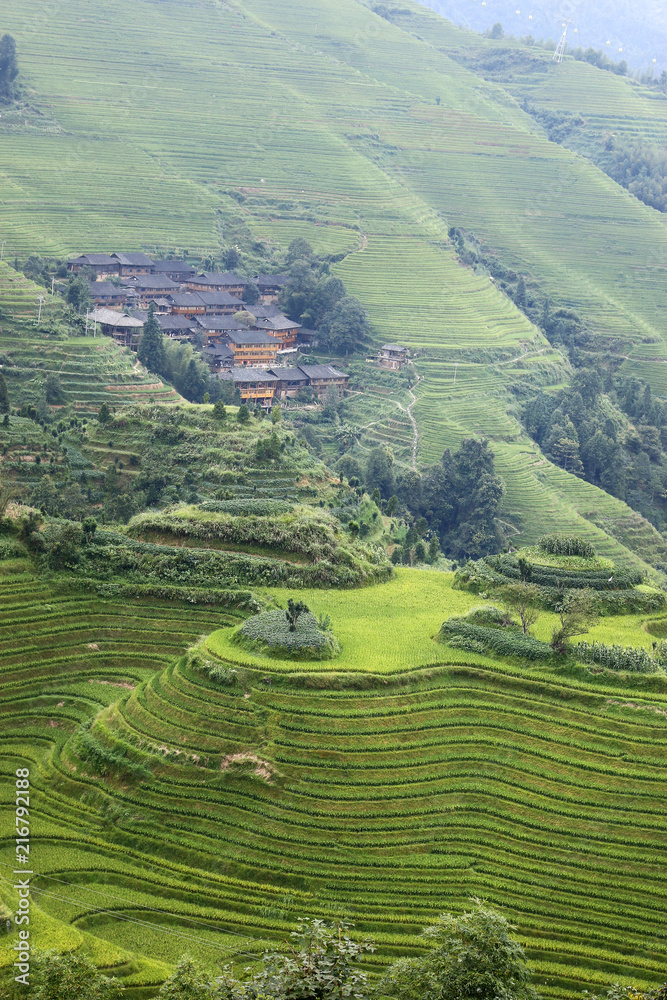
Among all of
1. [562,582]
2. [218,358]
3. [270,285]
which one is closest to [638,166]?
[270,285]

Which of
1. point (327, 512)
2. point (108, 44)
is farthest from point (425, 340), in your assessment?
point (108, 44)

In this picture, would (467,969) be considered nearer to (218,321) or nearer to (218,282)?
(218,321)

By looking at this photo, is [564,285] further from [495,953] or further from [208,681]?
[495,953]

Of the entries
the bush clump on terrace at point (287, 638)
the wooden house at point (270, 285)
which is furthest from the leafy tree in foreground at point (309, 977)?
the wooden house at point (270, 285)

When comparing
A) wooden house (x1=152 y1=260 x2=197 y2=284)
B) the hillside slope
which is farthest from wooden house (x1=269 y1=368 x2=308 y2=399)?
wooden house (x1=152 y1=260 x2=197 y2=284)

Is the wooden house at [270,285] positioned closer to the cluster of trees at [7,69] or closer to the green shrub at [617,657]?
the cluster of trees at [7,69]

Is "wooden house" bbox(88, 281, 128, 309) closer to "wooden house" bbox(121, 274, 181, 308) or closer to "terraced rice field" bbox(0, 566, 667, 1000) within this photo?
"wooden house" bbox(121, 274, 181, 308)
